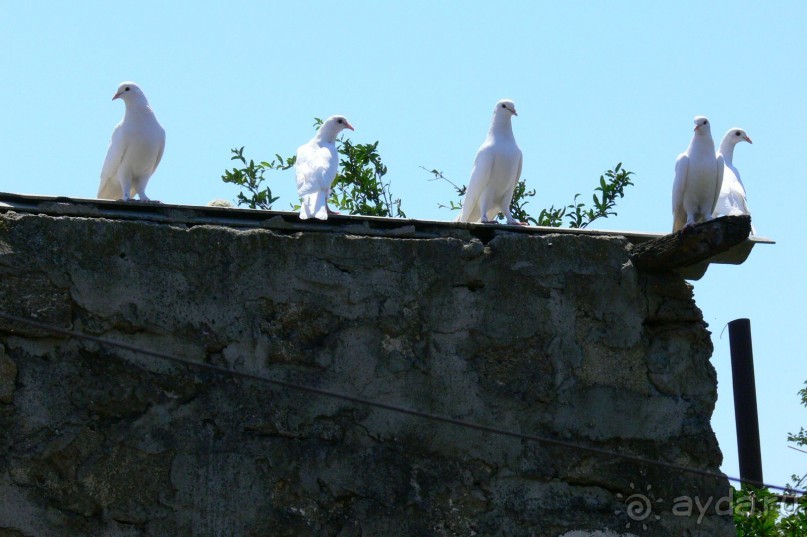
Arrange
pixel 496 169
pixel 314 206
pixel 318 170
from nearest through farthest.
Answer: pixel 314 206
pixel 318 170
pixel 496 169

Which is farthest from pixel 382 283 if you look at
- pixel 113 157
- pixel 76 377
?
pixel 113 157

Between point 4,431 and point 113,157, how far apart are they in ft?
7.96

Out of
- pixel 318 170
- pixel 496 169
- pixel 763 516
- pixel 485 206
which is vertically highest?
pixel 496 169

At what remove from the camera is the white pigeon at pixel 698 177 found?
708cm

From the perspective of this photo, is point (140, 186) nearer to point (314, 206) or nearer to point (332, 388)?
point (314, 206)

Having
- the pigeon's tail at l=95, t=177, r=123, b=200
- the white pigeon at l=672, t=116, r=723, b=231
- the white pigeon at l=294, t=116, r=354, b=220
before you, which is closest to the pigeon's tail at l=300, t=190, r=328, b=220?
the white pigeon at l=294, t=116, r=354, b=220

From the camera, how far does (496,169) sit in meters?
7.45

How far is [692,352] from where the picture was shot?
550cm

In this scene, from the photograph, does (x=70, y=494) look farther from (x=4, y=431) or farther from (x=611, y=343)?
(x=611, y=343)

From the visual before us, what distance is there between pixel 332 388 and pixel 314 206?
2.96ft

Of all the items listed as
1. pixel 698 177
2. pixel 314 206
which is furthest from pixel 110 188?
pixel 698 177

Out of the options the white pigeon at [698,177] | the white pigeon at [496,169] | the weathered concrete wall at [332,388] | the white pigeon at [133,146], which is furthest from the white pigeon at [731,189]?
the white pigeon at [133,146]

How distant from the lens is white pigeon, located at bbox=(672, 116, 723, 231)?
7078 mm

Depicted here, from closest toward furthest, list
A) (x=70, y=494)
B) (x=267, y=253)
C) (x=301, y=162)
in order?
(x=70, y=494) → (x=267, y=253) → (x=301, y=162)
